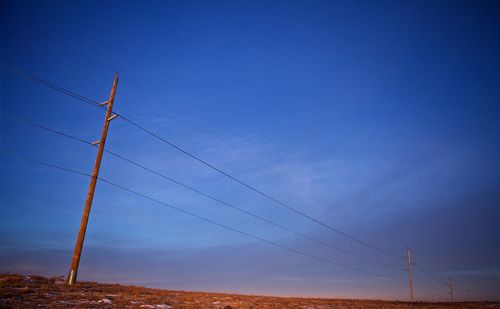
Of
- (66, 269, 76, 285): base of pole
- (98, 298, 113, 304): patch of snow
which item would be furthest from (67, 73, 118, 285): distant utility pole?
(98, 298, 113, 304): patch of snow

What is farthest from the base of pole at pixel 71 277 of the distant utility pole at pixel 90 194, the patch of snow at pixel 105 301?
the patch of snow at pixel 105 301

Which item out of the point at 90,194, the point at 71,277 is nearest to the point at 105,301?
the point at 71,277

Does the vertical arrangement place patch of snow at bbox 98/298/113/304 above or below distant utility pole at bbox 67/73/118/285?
below

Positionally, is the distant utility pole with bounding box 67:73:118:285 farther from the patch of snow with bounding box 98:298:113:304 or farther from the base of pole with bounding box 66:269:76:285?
the patch of snow with bounding box 98:298:113:304

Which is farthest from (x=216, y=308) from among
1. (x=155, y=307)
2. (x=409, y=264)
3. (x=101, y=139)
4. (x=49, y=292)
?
(x=409, y=264)

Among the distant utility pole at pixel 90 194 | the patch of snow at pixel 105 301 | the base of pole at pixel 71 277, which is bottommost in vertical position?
the patch of snow at pixel 105 301

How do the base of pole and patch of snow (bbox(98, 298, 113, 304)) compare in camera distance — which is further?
the base of pole

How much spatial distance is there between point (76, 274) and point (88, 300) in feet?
20.0

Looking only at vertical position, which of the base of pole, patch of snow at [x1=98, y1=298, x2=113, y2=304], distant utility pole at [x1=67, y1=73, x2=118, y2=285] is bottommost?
patch of snow at [x1=98, y1=298, x2=113, y2=304]

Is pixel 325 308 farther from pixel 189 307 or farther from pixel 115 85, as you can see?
pixel 115 85

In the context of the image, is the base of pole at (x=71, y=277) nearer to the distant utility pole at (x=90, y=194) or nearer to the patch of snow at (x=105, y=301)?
the distant utility pole at (x=90, y=194)

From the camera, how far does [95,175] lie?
2006 cm

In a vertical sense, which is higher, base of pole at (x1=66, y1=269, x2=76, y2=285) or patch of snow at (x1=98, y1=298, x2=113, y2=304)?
base of pole at (x1=66, y1=269, x2=76, y2=285)

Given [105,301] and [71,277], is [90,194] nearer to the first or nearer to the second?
[71,277]
